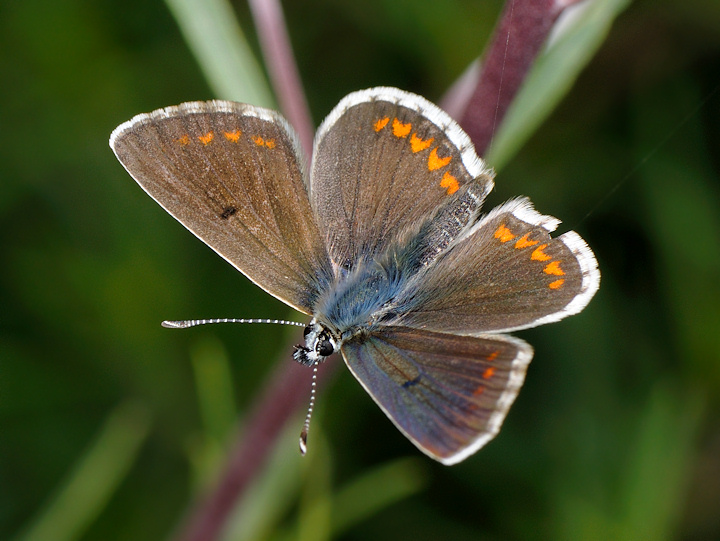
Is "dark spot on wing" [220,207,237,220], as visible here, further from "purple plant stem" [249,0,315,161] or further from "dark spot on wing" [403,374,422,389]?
"dark spot on wing" [403,374,422,389]

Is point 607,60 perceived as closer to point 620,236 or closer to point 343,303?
point 620,236

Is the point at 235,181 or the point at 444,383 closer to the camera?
the point at 444,383

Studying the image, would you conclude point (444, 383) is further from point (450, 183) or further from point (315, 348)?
point (450, 183)

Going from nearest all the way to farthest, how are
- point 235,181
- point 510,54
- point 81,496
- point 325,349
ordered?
point 510,54, point 325,349, point 235,181, point 81,496

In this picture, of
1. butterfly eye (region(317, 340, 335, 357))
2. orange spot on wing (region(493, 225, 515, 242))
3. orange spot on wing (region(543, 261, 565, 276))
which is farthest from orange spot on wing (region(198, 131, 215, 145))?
orange spot on wing (region(543, 261, 565, 276))

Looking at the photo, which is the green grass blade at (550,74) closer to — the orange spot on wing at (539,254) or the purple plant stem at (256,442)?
the orange spot on wing at (539,254)

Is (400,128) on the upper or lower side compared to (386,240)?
upper

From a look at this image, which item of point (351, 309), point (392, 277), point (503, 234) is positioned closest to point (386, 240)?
point (392, 277)
